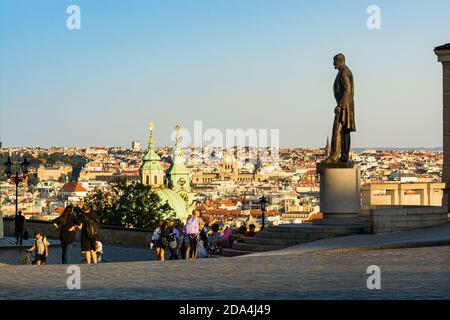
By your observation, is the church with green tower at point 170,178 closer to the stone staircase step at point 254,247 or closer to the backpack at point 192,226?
the stone staircase step at point 254,247

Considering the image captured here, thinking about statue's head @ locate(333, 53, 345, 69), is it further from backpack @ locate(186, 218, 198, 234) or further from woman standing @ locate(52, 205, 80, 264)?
woman standing @ locate(52, 205, 80, 264)

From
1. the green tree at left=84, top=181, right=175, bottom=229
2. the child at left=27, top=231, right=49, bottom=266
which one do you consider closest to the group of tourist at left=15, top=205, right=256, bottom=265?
the child at left=27, top=231, right=49, bottom=266

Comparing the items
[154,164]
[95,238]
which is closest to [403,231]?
[95,238]

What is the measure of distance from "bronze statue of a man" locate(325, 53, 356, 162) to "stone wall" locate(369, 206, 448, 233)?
138 centimetres

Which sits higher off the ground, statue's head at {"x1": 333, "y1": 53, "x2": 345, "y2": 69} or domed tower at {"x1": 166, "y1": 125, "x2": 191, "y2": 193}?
statue's head at {"x1": 333, "y1": 53, "x2": 345, "y2": 69}

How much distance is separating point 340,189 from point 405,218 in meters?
1.42

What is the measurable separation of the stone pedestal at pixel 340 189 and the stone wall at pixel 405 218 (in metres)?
0.54

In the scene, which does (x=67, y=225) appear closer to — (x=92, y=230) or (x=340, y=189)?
(x=92, y=230)

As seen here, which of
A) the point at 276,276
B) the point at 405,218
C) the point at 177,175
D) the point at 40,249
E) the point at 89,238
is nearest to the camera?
the point at 276,276

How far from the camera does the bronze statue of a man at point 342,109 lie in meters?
24.9

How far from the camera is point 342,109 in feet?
81.7

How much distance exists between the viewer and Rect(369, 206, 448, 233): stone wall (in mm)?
23828

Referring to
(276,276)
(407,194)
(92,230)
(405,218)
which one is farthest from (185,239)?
(276,276)
